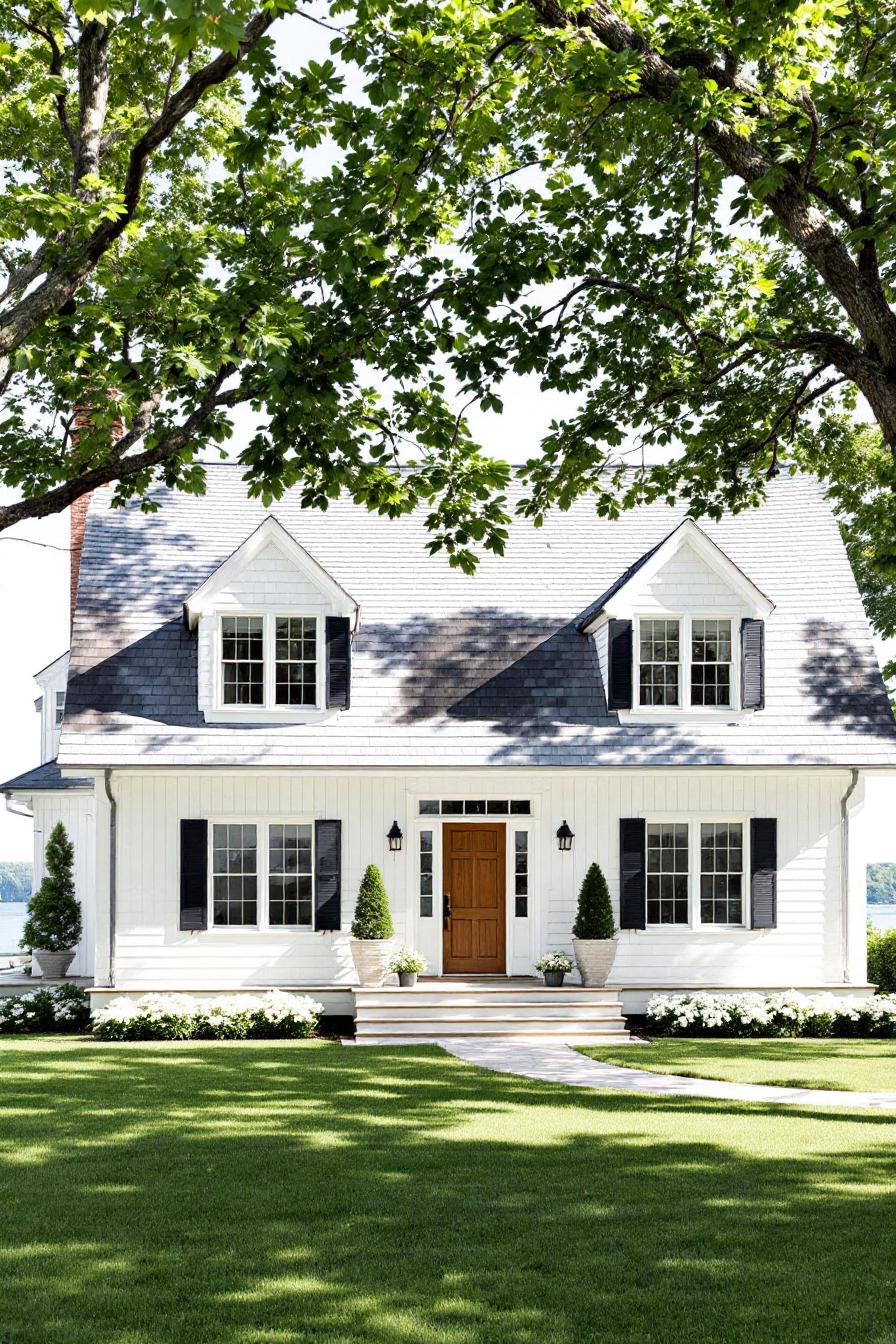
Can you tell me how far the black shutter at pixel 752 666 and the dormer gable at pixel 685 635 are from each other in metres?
0.02

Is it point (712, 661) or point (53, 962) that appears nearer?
point (712, 661)

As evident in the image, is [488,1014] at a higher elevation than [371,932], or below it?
below

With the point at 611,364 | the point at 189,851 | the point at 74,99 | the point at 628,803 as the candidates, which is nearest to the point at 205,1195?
the point at 611,364

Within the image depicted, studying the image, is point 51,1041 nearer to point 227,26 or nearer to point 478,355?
point 478,355

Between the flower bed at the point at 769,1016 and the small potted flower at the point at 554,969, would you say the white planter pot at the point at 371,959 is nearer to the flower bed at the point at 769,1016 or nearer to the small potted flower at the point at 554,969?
the small potted flower at the point at 554,969

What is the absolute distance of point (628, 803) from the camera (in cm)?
2034

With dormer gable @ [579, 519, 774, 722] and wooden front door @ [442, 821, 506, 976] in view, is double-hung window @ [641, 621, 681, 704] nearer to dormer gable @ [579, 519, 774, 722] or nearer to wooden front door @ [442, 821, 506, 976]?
dormer gable @ [579, 519, 774, 722]

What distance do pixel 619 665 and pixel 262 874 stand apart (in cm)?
650

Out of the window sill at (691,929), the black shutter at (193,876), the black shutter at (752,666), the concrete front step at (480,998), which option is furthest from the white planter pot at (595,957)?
the black shutter at (193,876)

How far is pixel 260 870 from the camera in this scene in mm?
19906

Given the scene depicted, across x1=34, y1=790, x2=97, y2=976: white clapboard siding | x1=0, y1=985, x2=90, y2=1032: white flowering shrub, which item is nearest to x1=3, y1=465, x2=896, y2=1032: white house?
x1=0, y1=985, x2=90, y2=1032: white flowering shrub

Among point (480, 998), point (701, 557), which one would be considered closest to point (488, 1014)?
point (480, 998)

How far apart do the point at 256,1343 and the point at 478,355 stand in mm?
8434

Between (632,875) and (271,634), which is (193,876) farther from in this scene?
(632,875)
